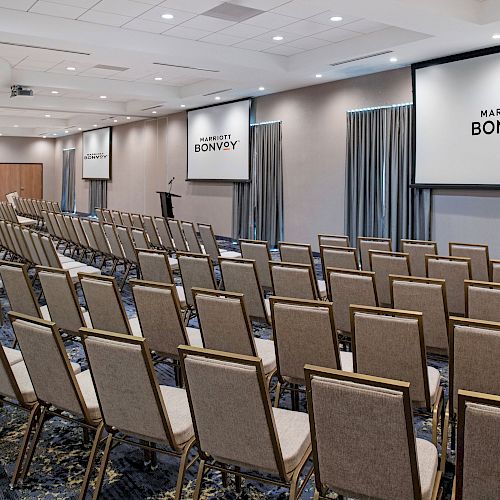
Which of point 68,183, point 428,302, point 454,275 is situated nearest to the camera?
point 428,302

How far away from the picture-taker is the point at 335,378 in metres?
1.95

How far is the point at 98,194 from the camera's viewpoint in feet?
74.8

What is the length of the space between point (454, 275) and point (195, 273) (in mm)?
2309

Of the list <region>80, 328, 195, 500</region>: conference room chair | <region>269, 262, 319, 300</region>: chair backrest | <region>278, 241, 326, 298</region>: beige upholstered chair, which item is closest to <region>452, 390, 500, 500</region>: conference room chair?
<region>80, 328, 195, 500</region>: conference room chair

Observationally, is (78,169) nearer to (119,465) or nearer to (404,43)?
(404,43)

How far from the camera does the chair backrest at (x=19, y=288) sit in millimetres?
4336

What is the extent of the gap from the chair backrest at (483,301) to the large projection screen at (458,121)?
527 centimetres

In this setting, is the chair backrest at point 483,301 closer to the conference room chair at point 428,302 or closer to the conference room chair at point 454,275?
the conference room chair at point 428,302

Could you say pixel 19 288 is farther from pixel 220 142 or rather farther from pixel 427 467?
pixel 220 142

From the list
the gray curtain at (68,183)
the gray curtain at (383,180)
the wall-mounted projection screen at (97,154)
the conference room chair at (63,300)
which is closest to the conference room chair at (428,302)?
the conference room chair at (63,300)

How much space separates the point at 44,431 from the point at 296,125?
1000cm

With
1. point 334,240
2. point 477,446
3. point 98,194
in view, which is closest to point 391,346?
point 477,446

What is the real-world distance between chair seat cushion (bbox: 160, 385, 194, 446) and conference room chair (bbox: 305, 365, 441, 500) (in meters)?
0.71

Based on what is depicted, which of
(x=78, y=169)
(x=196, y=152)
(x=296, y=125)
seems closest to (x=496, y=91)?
(x=296, y=125)
